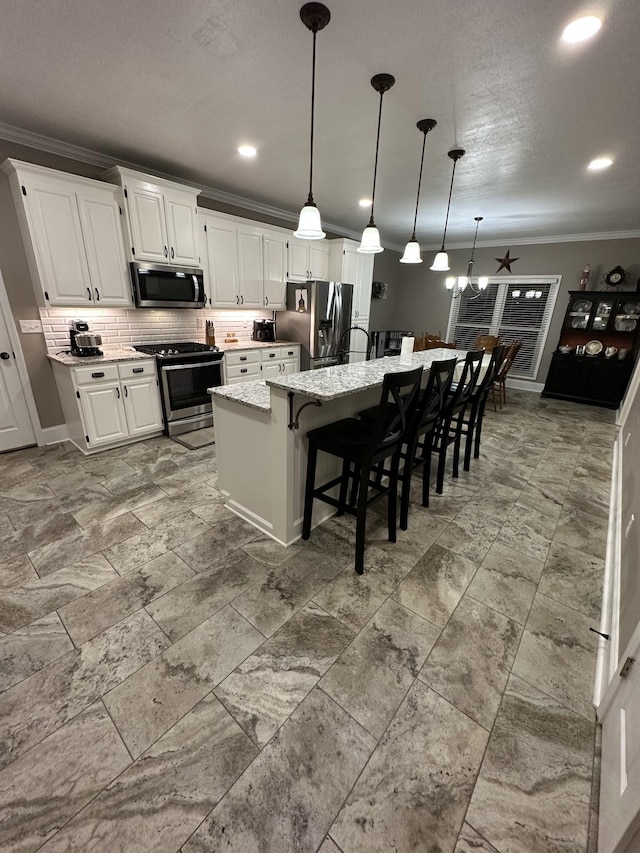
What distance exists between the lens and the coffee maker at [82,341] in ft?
10.8

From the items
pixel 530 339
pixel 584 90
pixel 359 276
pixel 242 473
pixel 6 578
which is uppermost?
pixel 584 90

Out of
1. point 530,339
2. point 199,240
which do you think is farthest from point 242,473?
point 530,339

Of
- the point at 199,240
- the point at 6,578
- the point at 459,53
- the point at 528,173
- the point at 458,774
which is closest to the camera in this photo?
the point at 458,774

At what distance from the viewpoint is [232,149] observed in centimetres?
299

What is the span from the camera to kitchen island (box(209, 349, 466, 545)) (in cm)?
193

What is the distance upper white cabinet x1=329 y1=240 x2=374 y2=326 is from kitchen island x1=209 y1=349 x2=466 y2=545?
11.5ft

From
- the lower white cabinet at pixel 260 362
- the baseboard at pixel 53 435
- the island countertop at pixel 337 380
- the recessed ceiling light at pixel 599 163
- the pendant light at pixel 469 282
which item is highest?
the recessed ceiling light at pixel 599 163

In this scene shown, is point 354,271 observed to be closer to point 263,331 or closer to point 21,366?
point 263,331

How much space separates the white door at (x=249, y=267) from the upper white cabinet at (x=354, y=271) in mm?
1403

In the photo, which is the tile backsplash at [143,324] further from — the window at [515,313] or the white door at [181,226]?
the window at [515,313]

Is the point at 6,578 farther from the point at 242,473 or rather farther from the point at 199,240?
the point at 199,240

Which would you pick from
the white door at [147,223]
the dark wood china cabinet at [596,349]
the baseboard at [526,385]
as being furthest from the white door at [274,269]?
the baseboard at [526,385]

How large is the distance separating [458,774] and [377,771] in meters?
0.27

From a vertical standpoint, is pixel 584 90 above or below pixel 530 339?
above
